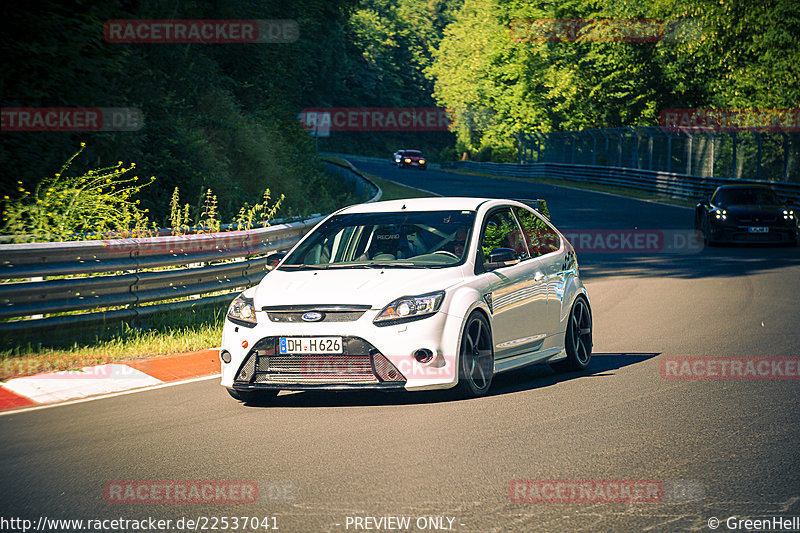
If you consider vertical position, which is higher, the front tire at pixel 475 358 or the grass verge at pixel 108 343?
the front tire at pixel 475 358

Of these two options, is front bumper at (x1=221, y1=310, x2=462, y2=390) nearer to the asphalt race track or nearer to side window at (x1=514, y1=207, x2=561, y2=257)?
the asphalt race track

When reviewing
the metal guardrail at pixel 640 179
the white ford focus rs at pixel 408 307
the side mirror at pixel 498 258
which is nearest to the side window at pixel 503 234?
the white ford focus rs at pixel 408 307

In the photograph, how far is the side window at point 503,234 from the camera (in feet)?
30.7

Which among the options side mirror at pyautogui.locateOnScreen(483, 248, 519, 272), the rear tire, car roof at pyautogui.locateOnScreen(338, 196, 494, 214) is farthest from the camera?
car roof at pyautogui.locateOnScreen(338, 196, 494, 214)

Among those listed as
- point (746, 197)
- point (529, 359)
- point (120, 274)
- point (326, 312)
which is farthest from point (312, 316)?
point (746, 197)

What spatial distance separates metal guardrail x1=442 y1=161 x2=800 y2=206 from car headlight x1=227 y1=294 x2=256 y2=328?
23742 millimetres

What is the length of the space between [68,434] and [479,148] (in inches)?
3594

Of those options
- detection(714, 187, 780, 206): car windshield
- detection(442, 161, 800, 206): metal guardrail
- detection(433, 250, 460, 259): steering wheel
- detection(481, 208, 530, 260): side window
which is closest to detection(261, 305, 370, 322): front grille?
detection(433, 250, 460, 259): steering wheel

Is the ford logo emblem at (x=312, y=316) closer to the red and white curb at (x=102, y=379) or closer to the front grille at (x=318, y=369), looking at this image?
the front grille at (x=318, y=369)

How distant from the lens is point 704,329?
1281 cm

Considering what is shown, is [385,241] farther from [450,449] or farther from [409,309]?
[450,449]

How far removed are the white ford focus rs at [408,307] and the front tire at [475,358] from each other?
0.01 metres

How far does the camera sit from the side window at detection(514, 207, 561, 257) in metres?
9.96

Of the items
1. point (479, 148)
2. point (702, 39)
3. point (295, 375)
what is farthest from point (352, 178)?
point (479, 148)
